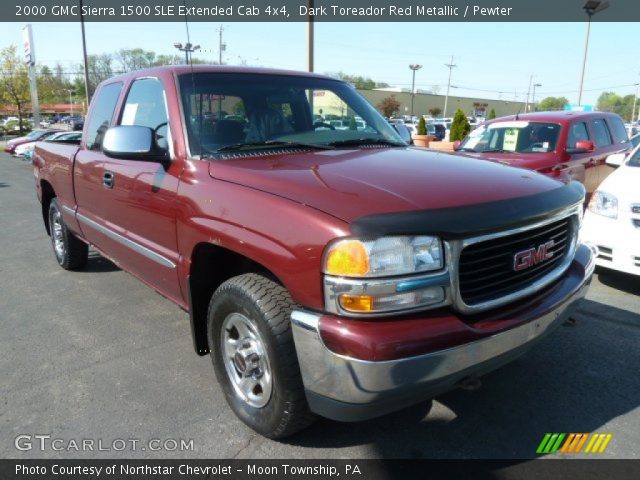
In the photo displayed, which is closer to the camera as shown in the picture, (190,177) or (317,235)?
(317,235)

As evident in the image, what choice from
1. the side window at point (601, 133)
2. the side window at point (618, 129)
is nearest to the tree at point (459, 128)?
the side window at point (618, 129)

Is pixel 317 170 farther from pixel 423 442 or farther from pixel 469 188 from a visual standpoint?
pixel 423 442

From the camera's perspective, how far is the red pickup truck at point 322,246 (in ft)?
6.45

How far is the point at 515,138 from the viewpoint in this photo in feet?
25.7

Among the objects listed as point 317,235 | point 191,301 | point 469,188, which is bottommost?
point 191,301

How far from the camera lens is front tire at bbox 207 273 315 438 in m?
Result: 2.22

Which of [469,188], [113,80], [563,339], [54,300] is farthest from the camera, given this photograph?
[54,300]

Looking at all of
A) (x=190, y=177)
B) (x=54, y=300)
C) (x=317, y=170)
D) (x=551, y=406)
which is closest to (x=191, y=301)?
(x=190, y=177)

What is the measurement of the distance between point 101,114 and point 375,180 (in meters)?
3.01

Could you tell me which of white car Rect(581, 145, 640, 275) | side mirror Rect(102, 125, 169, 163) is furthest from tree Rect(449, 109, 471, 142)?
side mirror Rect(102, 125, 169, 163)

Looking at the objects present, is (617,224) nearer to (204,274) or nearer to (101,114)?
(204,274)

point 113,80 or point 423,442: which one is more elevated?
point 113,80

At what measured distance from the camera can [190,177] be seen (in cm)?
279

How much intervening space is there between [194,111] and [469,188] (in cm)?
168
